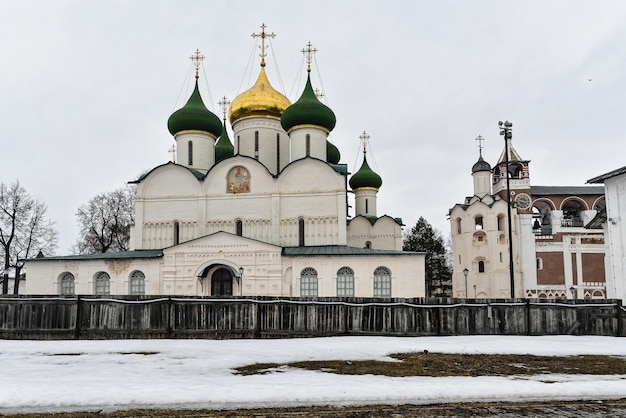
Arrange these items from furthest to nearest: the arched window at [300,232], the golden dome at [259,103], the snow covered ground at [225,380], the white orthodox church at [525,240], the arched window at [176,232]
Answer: the white orthodox church at [525,240], the golden dome at [259,103], the arched window at [176,232], the arched window at [300,232], the snow covered ground at [225,380]

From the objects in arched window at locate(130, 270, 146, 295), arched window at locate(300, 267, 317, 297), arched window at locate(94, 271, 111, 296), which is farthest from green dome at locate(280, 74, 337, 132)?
arched window at locate(94, 271, 111, 296)

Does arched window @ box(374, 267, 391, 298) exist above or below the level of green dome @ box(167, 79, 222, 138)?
below

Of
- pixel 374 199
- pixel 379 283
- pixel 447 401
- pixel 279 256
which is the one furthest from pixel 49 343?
pixel 374 199

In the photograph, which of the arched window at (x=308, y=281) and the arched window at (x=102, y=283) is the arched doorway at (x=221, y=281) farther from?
the arched window at (x=102, y=283)

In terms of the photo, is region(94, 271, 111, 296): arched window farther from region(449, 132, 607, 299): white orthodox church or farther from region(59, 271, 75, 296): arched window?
region(449, 132, 607, 299): white orthodox church

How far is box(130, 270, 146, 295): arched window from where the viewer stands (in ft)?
88.0

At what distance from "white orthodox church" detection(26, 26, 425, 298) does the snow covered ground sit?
1320 centimetres

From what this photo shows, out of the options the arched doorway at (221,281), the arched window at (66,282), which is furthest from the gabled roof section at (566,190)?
the arched window at (66,282)

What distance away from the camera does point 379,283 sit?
2558cm

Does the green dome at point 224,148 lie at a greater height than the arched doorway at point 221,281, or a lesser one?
greater

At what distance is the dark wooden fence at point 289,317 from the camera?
46.9 ft

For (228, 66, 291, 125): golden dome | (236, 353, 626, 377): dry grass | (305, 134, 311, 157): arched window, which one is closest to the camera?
(236, 353, 626, 377): dry grass

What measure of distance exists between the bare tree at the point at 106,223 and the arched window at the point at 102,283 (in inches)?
668

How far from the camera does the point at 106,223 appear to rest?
43812mm
